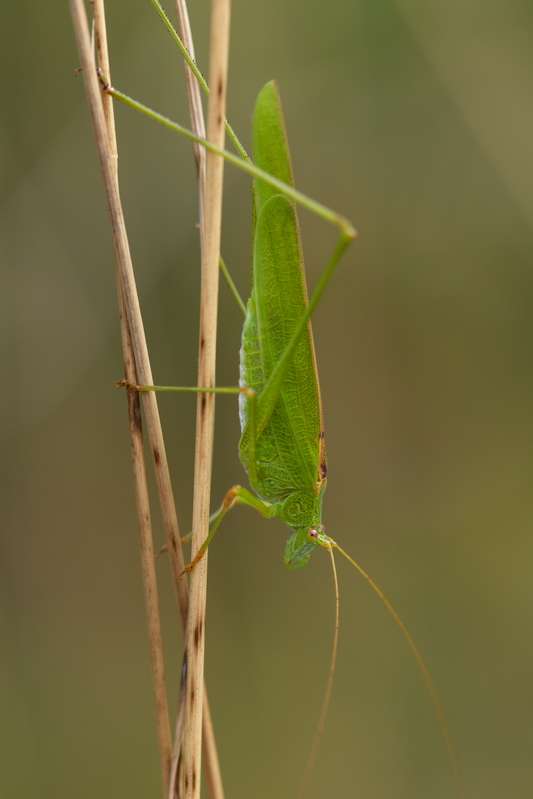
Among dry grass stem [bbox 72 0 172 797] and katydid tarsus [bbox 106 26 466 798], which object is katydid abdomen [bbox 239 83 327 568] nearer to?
katydid tarsus [bbox 106 26 466 798]

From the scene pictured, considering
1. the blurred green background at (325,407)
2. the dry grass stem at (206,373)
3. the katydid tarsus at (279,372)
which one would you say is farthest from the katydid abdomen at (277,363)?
the blurred green background at (325,407)

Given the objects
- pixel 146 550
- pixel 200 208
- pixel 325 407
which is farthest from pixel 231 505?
pixel 325 407

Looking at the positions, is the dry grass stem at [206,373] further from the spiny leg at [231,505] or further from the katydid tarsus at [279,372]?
the katydid tarsus at [279,372]

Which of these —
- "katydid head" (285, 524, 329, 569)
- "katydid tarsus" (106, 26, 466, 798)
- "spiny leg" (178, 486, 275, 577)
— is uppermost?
"katydid tarsus" (106, 26, 466, 798)

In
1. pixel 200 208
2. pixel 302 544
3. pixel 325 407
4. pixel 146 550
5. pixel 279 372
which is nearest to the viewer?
pixel 146 550

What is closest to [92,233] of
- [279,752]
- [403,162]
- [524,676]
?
[403,162]

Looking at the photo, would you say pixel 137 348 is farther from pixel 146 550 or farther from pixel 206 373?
pixel 146 550

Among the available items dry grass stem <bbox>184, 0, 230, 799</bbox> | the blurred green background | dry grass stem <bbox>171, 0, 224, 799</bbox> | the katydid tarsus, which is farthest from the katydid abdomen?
the blurred green background
